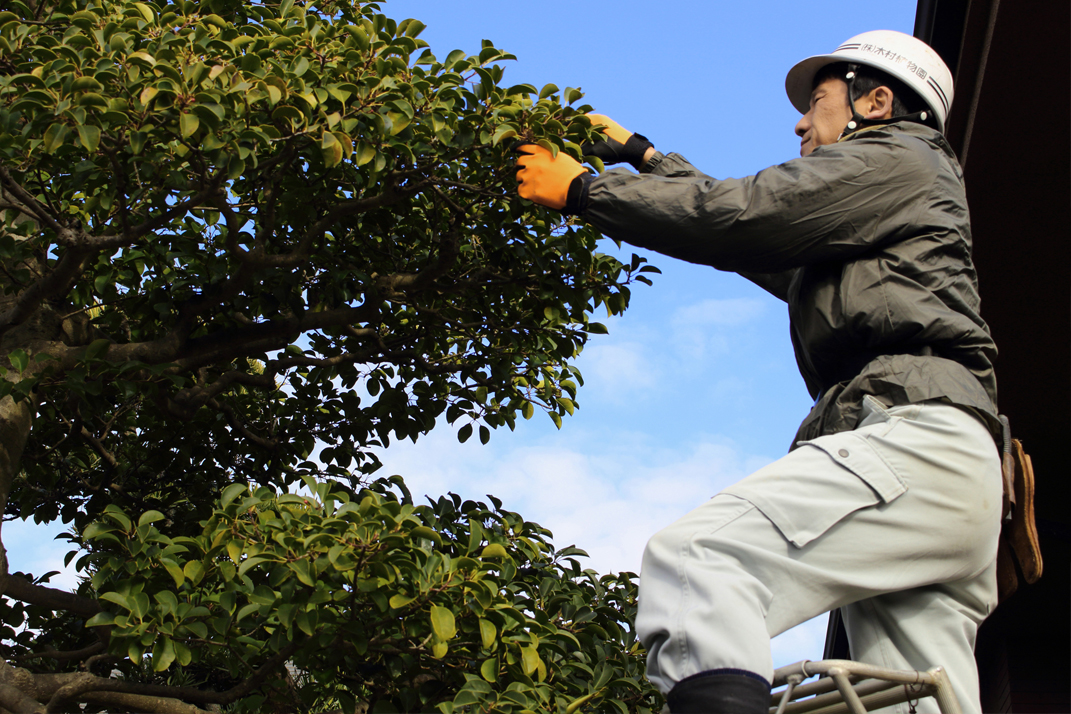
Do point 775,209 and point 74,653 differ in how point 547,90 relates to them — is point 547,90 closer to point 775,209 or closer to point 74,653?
point 775,209

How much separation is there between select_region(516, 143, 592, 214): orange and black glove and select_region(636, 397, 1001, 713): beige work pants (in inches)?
35.9

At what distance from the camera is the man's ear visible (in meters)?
3.04

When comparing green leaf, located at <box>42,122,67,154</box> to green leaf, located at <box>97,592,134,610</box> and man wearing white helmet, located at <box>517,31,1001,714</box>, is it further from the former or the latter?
Result: man wearing white helmet, located at <box>517,31,1001,714</box>

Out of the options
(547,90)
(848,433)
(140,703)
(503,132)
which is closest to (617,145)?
(547,90)

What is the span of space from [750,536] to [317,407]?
3.49m

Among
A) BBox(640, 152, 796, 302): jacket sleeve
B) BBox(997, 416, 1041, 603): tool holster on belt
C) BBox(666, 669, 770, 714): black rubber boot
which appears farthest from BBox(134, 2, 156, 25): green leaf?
BBox(997, 416, 1041, 603): tool holster on belt

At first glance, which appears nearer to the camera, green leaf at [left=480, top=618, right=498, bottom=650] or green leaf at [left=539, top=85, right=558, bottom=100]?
green leaf at [left=480, top=618, right=498, bottom=650]

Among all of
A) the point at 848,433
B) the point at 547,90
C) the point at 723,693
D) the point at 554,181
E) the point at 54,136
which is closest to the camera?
the point at 723,693

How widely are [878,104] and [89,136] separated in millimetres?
2542

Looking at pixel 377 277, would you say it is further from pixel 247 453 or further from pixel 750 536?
pixel 750 536

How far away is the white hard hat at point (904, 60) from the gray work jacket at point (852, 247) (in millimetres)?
464

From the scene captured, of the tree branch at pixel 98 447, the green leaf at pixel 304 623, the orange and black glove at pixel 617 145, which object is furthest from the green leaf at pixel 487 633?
the tree branch at pixel 98 447

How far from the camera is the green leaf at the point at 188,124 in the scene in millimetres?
3223

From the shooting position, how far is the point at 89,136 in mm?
3240
